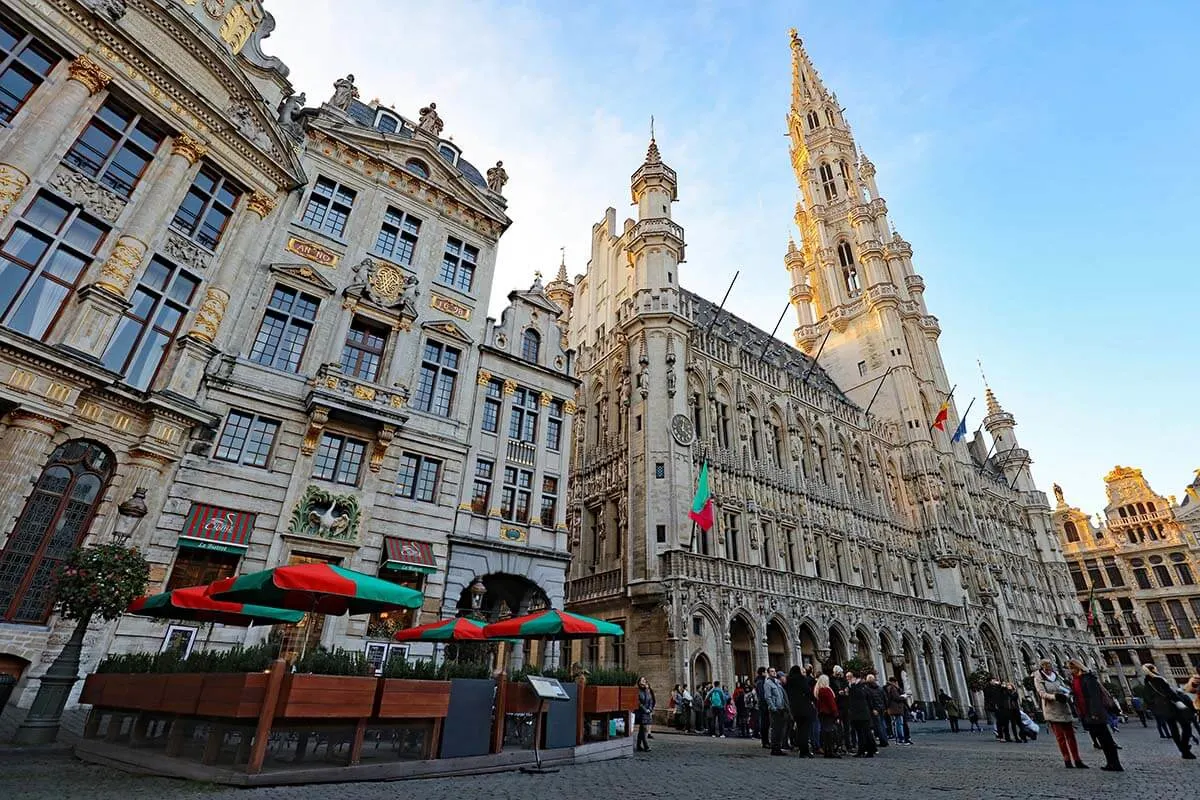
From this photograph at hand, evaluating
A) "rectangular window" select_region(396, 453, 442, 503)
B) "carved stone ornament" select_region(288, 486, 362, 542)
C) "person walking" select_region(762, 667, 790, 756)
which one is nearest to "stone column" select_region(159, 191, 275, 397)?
"carved stone ornament" select_region(288, 486, 362, 542)

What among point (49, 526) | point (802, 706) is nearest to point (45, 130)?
point (49, 526)

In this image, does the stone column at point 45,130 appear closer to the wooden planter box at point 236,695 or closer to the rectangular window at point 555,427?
the wooden planter box at point 236,695

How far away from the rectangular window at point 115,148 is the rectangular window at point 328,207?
4.79 metres

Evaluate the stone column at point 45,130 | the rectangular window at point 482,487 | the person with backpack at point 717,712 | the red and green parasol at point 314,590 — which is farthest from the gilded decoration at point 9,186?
the person with backpack at point 717,712

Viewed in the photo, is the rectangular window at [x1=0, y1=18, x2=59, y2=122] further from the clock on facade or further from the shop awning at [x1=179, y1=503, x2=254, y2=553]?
the clock on facade

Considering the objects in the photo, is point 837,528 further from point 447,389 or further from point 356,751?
point 356,751

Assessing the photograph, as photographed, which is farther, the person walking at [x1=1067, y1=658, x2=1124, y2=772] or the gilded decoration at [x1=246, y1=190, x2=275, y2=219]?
the gilded decoration at [x1=246, y1=190, x2=275, y2=219]

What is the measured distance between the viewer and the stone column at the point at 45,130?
14016mm

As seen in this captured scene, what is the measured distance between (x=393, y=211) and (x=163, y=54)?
8.18 m

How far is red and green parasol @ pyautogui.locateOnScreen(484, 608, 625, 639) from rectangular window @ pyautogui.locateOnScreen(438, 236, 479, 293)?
589 inches

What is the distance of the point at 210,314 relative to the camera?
682 inches

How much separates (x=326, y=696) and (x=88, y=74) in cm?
1858

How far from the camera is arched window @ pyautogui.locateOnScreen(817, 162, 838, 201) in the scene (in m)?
70.4

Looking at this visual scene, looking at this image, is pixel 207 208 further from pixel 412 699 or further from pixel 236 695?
pixel 412 699
